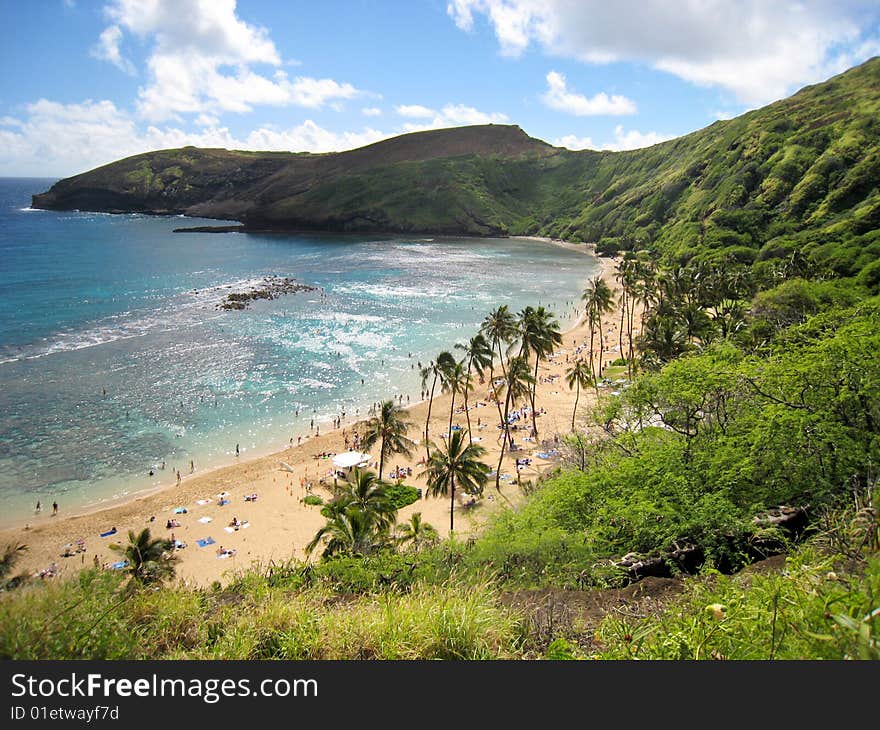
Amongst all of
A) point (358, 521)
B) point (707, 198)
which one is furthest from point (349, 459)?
point (707, 198)

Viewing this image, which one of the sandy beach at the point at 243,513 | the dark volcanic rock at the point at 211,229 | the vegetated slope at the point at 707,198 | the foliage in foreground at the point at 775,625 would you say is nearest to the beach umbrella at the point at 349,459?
the sandy beach at the point at 243,513

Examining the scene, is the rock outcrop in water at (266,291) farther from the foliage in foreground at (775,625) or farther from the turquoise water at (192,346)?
the foliage in foreground at (775,625)

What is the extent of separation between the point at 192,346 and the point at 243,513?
3428 cm

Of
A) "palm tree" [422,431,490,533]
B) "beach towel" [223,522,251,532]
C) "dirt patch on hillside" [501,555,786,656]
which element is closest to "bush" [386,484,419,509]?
"palm tree" [422,431,490,533]

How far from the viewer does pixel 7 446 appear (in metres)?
36.3

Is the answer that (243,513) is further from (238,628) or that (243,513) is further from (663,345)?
(663,345)

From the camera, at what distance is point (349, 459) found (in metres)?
33.6

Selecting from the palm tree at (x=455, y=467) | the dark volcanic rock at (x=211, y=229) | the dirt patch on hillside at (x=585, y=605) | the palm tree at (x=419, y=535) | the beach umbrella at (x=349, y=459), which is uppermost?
the dark volcanic rock at (x=211, y=229)

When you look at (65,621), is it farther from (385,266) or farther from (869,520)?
(385,266)

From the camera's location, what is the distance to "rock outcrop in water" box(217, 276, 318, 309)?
77188mm

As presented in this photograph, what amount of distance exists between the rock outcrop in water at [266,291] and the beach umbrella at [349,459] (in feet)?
164

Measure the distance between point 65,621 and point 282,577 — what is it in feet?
17.4

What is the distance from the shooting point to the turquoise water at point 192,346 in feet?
121

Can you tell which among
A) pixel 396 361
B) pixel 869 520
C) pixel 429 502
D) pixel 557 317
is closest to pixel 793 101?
pixel 557 317
